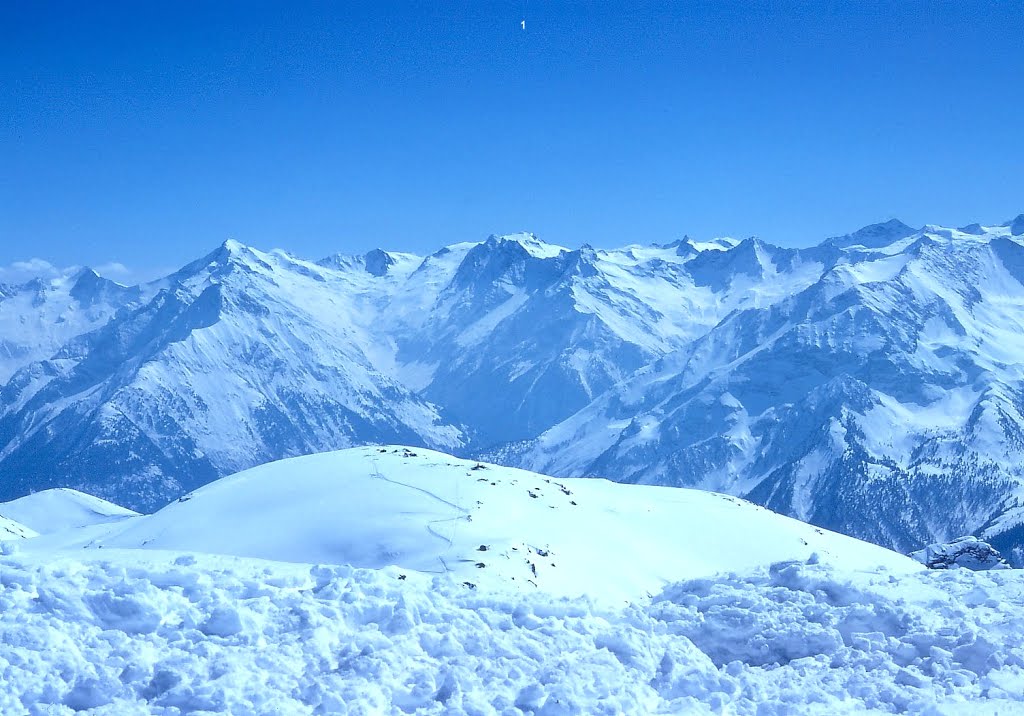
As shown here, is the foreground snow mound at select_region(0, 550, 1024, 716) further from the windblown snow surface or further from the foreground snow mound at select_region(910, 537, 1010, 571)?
the foreground snow mound at select_region(910, 537, 1010, 571)

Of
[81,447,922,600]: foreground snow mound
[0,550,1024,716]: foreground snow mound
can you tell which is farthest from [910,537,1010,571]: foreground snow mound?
[0,550,1024,716]: foreground snow mound

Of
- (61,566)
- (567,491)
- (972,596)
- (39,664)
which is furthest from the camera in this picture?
(567,491)

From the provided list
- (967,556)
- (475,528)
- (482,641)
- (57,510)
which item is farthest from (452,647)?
(57,510)

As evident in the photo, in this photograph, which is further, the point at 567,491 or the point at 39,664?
the point at 567,491

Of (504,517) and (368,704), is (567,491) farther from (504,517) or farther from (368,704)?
(368,704)

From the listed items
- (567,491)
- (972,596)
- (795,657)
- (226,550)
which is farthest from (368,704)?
(567,491)

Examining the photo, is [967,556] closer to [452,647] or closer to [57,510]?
[452,647]
